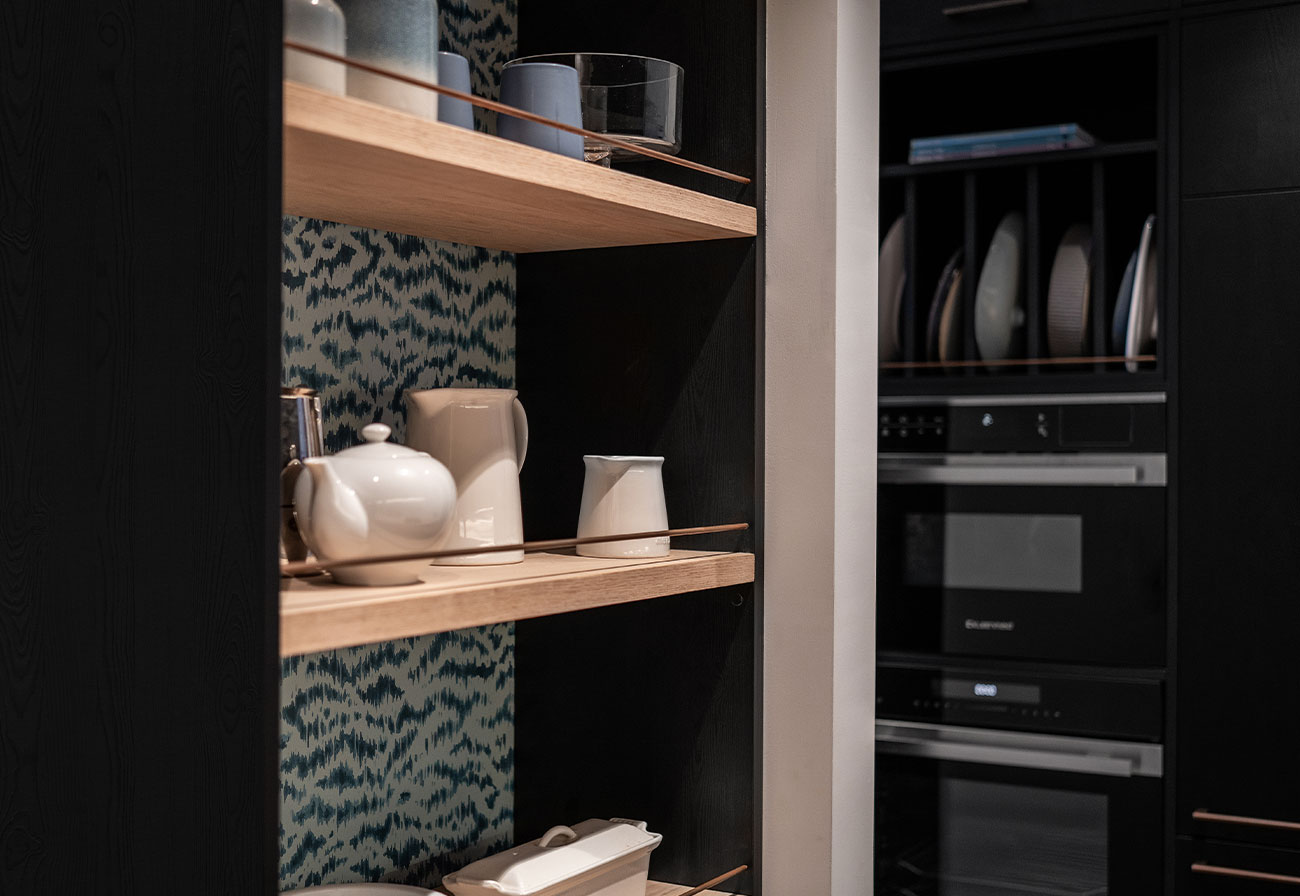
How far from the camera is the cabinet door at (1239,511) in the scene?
6.90 feet

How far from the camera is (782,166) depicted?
1.46 meters

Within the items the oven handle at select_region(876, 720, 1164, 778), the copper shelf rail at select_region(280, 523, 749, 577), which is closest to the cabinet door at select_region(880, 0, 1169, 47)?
the oven handle at select_region(876, 720, 1164, 778)

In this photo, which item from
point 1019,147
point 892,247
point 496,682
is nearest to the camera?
point 496,682

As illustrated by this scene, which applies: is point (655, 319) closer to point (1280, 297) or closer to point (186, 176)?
point (186, 176)

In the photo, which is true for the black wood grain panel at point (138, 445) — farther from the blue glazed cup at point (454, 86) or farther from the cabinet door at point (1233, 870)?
the cabinet door at point (1233, 870)

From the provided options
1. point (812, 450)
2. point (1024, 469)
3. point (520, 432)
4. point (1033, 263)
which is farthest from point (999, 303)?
point (520, 432)

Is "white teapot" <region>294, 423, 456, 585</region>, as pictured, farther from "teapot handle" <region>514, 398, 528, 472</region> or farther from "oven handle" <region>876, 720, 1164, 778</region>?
"oven handle" <region>876, 720, 1164, 778</region>

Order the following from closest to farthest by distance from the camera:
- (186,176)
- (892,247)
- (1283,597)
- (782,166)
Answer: (186,176), (782,166), (1283,597), (892,247)

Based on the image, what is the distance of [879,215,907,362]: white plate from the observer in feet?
8.30

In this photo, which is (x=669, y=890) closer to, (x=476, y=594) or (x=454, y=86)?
(x=476, y=594)

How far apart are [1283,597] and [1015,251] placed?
0.79 metres

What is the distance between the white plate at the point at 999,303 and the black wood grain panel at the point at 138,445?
179cm

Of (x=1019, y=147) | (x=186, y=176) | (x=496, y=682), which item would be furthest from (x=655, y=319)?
(x=1019, y=147)

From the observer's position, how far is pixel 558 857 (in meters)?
1.28
